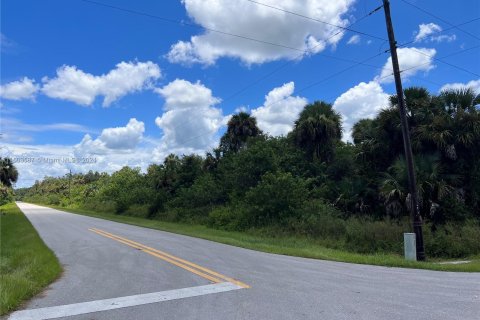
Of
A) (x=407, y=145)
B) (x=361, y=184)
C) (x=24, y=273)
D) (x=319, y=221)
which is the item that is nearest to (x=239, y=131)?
(x=361, y=184)

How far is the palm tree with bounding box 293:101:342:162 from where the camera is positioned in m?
29.6

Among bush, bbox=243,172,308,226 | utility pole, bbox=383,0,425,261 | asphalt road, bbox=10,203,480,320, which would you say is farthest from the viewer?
bush, bbox=243,172,308,226

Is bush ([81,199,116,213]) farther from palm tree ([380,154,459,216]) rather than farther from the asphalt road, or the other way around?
the asphalt road

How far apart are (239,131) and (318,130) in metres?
13.0

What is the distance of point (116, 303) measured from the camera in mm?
6828

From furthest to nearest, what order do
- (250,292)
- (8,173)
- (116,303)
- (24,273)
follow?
(8,173) → (24,273) → (250,292) → (116,303)

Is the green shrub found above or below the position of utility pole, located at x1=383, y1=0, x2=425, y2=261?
below

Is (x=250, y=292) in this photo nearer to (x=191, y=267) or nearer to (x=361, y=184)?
(x=191, y=267)

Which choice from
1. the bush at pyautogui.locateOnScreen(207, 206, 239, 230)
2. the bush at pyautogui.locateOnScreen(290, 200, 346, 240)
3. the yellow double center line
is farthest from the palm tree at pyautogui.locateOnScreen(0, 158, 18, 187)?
the yellow double center line

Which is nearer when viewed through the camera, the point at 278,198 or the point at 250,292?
the point at 250,292

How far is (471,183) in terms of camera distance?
20.6 meters

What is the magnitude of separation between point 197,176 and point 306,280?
117 ft

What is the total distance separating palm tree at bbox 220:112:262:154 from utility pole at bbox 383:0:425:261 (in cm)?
2590

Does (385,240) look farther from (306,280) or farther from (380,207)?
(306,280)
